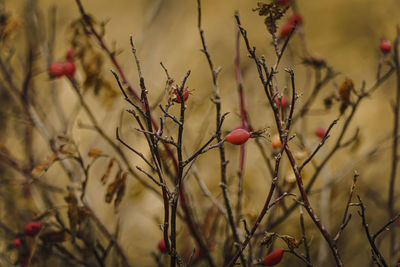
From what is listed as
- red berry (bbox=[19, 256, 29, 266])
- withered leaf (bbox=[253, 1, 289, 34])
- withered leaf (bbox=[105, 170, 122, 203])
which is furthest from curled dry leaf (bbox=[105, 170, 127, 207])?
withered leaf (bbox=[253, 1, 289, 34])

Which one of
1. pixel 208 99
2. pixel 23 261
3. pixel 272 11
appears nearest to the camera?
pixel 272 11

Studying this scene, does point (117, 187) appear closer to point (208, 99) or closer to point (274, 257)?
point (274, 257)

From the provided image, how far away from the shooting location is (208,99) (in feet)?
5.46

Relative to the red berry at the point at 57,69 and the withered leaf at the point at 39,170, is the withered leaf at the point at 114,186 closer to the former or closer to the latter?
the withered leaf at the point at 39,170

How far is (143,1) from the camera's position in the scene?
90.8 inches

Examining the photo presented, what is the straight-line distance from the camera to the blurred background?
4.81ft

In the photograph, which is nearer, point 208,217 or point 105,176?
point 105,176

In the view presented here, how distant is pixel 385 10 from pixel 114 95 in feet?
4.54

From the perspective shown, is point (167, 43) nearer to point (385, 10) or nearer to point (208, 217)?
point (385, 10)

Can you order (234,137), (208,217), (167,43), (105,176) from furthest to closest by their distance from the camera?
(167,43) → (208,217) → (105,176) → (234,137)

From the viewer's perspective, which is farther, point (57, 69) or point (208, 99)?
point (208, 99)

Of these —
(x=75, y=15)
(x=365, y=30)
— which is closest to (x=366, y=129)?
(x=365, y=30)

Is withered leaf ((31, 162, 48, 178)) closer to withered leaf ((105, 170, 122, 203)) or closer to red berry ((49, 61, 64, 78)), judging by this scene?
withered leaf ((105, 170, 122, 203))

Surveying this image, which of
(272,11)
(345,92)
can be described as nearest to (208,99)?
(345,92)
